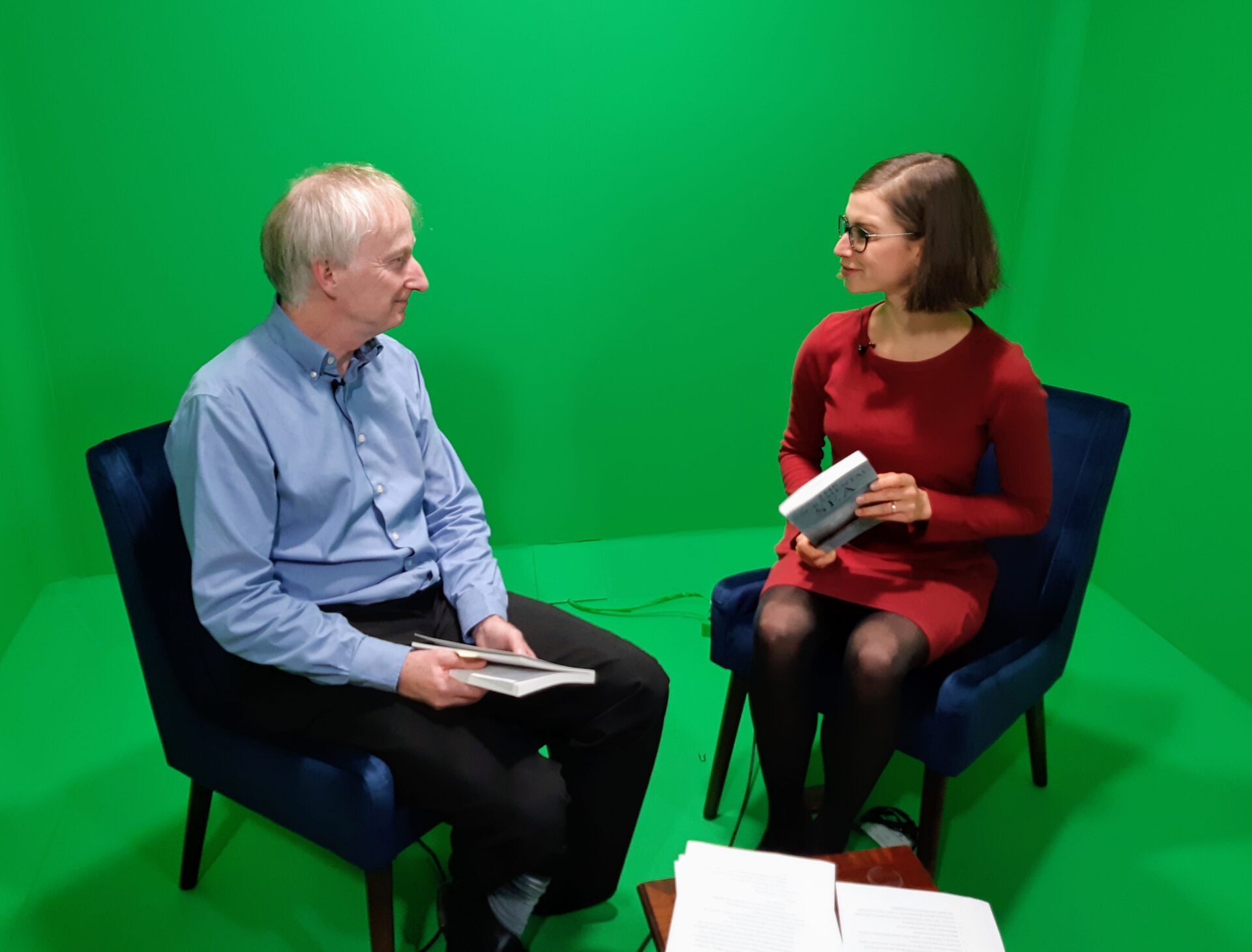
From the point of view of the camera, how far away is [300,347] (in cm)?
171

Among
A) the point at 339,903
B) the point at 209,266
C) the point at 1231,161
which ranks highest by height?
the point at 1231,161

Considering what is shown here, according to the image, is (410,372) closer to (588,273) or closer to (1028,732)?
(588,273)

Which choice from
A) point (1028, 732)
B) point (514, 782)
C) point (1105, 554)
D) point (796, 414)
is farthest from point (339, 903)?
point (1105, 554)

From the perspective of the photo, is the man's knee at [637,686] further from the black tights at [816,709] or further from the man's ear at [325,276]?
the man's ear at [325,276]

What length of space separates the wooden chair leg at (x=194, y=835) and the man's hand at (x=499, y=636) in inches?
23.2

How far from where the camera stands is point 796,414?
2.19 m

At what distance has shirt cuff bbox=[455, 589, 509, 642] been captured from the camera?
6.15ft

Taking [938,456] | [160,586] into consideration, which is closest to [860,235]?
[938,456]

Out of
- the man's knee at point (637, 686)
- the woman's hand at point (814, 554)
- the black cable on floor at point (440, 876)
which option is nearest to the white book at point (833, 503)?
the woman's hand at point (814, 554)

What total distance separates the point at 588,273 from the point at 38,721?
1.83 m

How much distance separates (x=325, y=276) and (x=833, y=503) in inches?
37.5

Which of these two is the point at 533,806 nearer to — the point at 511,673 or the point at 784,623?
the point at 511,673

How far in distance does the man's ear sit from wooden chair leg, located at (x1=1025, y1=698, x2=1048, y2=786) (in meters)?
1.64

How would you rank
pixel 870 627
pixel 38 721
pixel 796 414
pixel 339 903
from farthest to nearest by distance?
pixel 38 721 < pixel 796 414 < pixel 339 903 < pixel 870 627
